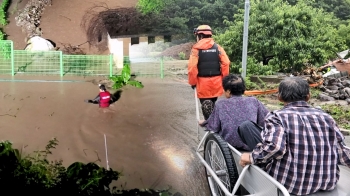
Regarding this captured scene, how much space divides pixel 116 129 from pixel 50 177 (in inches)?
22.8

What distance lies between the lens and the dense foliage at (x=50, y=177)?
2.13m

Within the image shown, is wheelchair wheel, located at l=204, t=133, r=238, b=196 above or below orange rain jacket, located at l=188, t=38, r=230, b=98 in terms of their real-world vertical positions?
below

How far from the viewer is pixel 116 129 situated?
2.63 metres

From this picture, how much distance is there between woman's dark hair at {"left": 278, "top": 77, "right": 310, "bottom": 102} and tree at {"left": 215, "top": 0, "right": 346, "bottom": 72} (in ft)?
7.59

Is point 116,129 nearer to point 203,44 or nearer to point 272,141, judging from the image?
point 203,44

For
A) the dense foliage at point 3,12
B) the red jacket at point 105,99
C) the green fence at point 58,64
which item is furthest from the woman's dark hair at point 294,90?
the dense foliage at point 3,12

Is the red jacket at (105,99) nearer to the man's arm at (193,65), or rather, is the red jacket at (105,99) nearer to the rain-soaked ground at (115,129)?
the rain-soaked ground at (115,129)

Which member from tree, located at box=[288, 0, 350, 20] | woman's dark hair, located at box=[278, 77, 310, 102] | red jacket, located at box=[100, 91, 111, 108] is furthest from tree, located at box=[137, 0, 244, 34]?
tree, located at box=[288, 0, 350, 20]

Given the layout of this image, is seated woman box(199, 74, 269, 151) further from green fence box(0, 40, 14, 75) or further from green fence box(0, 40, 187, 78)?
green fence box(0, 40, 14, 75)

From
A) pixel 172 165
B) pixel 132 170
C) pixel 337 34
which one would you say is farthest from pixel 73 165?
pixel 337 34

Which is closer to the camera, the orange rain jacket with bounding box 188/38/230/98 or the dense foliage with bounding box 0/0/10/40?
the orange rain jacket with bounding box 188/38/230/98

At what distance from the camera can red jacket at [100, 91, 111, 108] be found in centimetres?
273

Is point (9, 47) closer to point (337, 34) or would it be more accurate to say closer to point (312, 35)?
point (312, 35)

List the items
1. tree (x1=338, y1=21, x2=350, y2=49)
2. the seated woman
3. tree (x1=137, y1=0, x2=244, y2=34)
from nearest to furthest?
the seated woman
tree (x1=137, y1=0, x2=244, y2=34)
tree (x1=338, y1=21, x2=350, y2=49)
